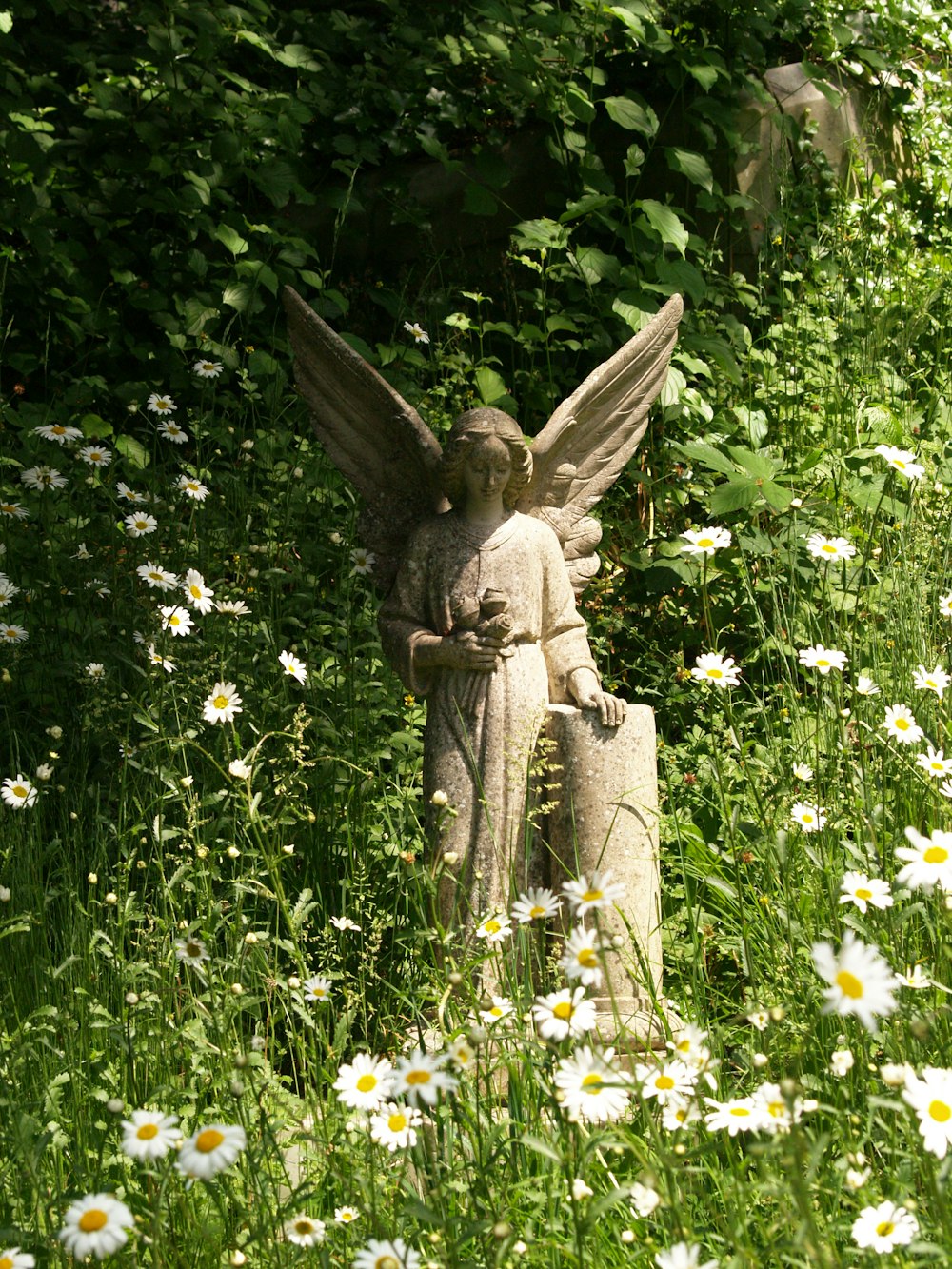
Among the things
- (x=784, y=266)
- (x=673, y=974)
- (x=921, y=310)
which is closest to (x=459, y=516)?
(x=673, y=974)

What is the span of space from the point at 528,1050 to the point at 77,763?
2436 mm

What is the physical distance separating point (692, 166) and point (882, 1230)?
198 inches

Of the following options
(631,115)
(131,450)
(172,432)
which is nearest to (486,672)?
(172,432)

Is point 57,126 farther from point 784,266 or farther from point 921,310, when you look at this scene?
point 921,310

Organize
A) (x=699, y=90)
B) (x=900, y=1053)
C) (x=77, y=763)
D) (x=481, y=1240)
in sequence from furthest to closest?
(x=699, y=90) < (x=77, y=763) < (x=900, y=1053) < (x=481, y=1240)

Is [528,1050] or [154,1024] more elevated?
[528,1050]

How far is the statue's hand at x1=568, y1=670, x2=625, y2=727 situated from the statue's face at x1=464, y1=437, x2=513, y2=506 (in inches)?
21.3

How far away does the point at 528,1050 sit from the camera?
8.66 feet

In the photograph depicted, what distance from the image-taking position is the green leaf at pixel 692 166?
20.1 ft

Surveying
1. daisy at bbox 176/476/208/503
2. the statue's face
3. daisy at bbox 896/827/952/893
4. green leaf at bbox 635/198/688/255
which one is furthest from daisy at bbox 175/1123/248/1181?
green leaf at bbox 635/198/688/255

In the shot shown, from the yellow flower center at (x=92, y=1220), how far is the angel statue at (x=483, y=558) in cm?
159

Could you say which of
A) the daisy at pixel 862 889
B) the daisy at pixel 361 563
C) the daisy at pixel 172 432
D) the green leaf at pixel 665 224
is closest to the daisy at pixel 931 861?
the daisy at pixel 862 889

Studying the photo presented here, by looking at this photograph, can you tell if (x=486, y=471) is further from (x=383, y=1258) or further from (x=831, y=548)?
(x=383, y=1258)

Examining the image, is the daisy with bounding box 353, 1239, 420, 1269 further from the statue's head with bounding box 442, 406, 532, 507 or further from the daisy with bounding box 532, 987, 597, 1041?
the statue's head with bounding box 442, 406, 532, 507
